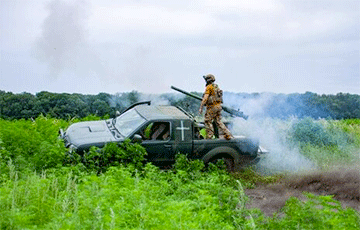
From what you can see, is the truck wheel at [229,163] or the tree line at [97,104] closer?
the truck wheel at [229,163]

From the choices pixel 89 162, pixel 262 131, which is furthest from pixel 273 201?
pixel 262 131

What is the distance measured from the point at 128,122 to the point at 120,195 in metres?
4.75

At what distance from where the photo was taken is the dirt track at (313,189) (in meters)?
11.1

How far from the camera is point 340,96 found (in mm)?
32281

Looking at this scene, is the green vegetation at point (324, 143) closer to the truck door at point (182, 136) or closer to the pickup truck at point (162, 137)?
the pickup truck at point (162, 137)

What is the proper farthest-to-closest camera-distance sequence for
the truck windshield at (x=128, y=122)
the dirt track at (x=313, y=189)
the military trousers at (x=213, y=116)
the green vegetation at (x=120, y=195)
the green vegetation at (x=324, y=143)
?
the green vegetation at (x=324, y=143) → the military trousers at (x=213, y=116) → the truck windshield at (x=128, y=122) → the dirt track at (x=313, y=189) → the green vegetation at (x=120, y=195)

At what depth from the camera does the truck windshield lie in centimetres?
1172

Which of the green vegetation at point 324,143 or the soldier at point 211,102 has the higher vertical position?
the soldier at point 211,102

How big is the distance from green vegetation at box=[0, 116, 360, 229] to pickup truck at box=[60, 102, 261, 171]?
39 cm

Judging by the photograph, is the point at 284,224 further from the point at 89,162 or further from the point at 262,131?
the point at 262,131

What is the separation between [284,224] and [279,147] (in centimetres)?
1039

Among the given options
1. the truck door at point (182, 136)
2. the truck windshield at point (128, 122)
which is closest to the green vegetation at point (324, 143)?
the truck door at point (182, 136)

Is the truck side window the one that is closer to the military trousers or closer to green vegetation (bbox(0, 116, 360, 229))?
green vegetation (bbox(0, 116, 360, 229))

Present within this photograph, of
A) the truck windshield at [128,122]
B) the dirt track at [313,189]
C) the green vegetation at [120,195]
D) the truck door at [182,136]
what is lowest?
→ the dirt track at [313,189]
